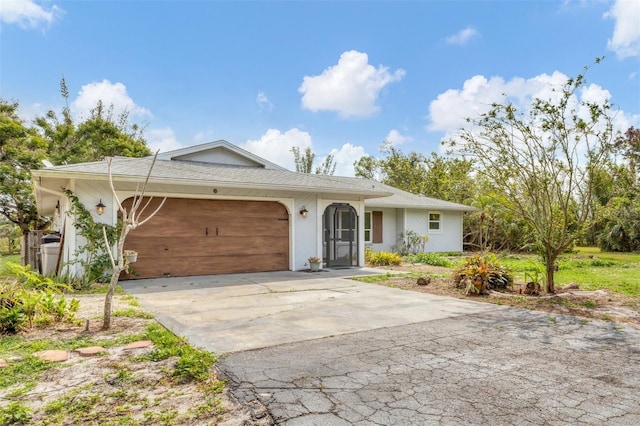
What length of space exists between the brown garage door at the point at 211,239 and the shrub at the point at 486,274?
5.27 meters

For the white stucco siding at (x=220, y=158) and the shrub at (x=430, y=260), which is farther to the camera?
the shrub at (x=430, y=260)

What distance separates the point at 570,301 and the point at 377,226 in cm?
1144

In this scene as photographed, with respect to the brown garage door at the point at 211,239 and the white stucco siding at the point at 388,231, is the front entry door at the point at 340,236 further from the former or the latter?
the white stucco siding at the point at 388,231

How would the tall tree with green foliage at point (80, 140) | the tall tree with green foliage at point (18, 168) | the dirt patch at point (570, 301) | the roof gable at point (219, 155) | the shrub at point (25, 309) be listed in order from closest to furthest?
the shrub at point (25, 309) → the dirt patch at point (570, 301) → the roof gable at point (219, 155) → the tall tree with green foliage at point (18, 168) → the tall tree with green foliage at point (80, 140)

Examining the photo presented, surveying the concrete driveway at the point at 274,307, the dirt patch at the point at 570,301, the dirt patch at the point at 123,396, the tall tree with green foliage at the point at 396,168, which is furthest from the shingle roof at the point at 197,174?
the tall tree with green foliage at the point at 396,168

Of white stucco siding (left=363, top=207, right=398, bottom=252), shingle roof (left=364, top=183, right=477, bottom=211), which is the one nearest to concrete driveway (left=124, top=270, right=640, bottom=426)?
shingle roof (left=364, top=183, right=477, bottom=211)

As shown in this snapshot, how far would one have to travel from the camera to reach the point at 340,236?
13.1m

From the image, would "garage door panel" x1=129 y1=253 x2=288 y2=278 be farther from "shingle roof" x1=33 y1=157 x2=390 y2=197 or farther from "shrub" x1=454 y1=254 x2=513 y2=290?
"shrub" x1=454 y1=254 x2=513 y2=290

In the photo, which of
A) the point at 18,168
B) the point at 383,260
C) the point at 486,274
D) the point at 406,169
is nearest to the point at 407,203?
the point at 383,260

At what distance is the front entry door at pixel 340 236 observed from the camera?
12.9 m

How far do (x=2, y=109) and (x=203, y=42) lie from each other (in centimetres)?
1291

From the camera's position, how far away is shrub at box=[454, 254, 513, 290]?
8.04 meters

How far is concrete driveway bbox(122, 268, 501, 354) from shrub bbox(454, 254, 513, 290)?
115 cm

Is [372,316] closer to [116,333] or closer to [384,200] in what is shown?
[116,333]
